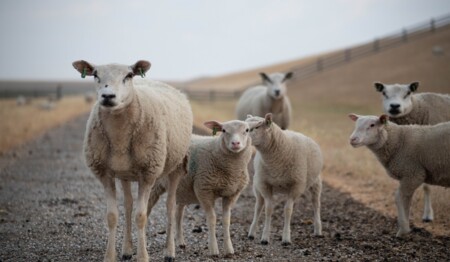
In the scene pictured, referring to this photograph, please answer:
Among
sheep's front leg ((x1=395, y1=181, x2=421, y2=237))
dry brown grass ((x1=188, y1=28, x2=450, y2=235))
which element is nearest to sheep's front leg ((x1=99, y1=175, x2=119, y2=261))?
sheep's front leg ((x1=395, y1=181, x2=421, y2=237))

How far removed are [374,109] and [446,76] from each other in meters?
6.20

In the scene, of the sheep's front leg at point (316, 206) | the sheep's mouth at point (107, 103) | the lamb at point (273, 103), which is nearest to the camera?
the sheep's mouth at point (107, 103)

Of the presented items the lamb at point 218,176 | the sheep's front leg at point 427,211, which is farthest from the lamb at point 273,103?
the lamb at point 218,176

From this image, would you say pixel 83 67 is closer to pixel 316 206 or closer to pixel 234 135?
pixel 234 135

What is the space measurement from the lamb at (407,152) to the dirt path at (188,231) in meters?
0.74

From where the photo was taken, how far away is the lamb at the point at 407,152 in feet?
28.5

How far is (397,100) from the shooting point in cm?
1058

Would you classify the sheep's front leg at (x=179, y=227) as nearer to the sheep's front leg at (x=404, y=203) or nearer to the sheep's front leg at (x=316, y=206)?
the sheep's front leg at (x=316, y=206)

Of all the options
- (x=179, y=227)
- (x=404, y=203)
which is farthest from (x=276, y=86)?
(x=179, y=227)

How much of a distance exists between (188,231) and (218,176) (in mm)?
1671

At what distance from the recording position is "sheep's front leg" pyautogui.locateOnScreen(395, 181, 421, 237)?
28.7 feet

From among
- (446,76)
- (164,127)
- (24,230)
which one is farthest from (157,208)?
(446,76)

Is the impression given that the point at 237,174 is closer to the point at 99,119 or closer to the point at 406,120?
the point at 99,119

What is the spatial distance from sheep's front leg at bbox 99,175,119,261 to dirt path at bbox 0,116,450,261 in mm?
517
